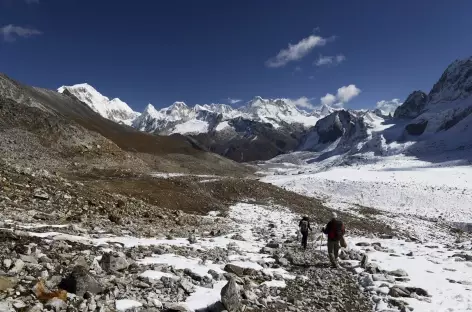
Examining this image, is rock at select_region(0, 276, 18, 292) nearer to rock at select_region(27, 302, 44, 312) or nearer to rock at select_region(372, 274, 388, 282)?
rock at select_region(27, 302, 44, 312)

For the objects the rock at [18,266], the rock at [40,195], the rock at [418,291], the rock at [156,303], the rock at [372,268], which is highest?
the rock at [40,195]

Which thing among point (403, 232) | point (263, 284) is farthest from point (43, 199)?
point (403, 232)

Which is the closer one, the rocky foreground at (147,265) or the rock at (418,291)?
the rocky foreground at (147,265)

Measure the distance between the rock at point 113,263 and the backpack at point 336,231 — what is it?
9.36 m

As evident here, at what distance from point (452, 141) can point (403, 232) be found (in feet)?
516

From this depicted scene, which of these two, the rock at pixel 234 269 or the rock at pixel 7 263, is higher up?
the rock at pixel 7 263

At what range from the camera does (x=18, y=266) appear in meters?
8.60

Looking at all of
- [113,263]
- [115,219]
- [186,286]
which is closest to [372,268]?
[186,286]

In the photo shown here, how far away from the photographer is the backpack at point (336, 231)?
16.4 meters

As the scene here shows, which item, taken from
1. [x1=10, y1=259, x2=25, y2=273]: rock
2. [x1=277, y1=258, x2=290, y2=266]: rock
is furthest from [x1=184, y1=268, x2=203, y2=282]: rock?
[x1=277, y1=258, x2=290, y2=266]: rock

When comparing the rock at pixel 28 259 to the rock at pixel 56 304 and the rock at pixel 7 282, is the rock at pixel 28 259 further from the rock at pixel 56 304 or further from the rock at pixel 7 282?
the rock at pixel 56 304

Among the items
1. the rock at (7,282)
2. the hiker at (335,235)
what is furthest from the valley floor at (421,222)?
the rock at (7,282)

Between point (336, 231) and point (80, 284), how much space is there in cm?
1137

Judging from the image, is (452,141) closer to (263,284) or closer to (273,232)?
(273,232)
